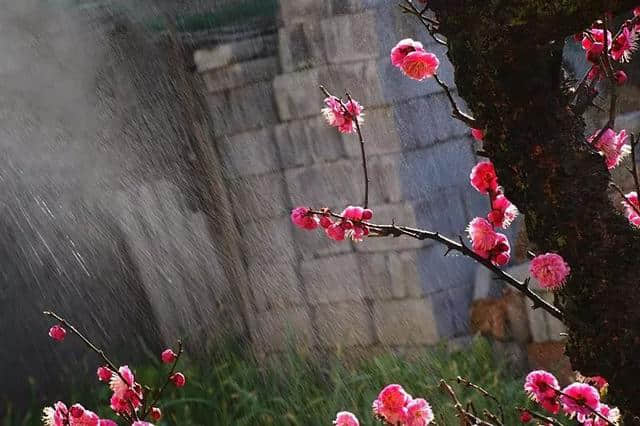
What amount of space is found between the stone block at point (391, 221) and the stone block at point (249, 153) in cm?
39

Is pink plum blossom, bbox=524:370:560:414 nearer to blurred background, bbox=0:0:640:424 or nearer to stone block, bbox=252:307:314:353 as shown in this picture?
blurred background, bbox=0:0:640:424

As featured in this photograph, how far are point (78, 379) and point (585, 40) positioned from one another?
102 inches

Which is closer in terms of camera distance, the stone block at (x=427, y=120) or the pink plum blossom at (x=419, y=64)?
the pink plum blossom at (x=419, y=64)

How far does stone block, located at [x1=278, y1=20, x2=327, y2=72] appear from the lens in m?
3.40

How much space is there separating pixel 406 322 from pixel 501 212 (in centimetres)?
201

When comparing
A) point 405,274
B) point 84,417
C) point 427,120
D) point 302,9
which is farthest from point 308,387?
point 84,417

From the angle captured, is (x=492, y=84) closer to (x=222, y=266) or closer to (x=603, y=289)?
(x=603, y=289)

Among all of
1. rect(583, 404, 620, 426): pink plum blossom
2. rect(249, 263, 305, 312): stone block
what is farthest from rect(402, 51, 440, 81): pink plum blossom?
rect(249, 263, 305, 312): stone block

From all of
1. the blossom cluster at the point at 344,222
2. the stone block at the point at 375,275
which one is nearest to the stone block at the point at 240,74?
the stone block at the point at 375,275

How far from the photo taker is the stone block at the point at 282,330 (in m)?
3.68

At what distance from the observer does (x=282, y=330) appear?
3.74 m

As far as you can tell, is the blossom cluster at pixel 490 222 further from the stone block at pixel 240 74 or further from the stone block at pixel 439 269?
the stone block at pixel 240 74

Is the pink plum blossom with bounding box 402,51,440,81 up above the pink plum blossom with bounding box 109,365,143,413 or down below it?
above

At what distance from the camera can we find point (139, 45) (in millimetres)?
3807
